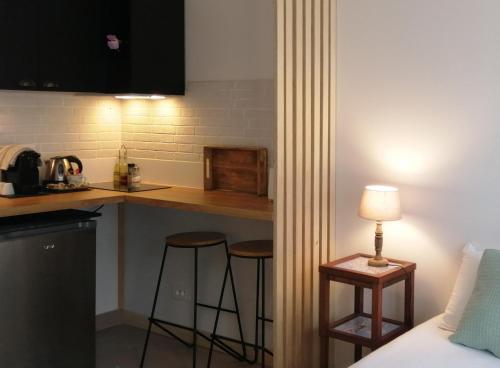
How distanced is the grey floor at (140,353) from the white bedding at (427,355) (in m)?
1.58

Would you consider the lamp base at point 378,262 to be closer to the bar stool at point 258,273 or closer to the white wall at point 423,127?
the white wall at point 423,127

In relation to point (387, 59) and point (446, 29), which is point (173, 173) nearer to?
point (387, 59)

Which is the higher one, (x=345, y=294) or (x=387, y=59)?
(x=387, y=59)

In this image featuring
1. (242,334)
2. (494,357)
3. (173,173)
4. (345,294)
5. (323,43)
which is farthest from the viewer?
(173,173)

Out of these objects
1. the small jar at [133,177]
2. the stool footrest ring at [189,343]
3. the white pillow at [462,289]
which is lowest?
the stool footrest ring at [189,343]

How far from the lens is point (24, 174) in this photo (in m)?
4.21

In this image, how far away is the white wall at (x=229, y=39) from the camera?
4.30 metres

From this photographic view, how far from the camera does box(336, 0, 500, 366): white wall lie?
3.38 meters

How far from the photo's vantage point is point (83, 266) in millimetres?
4020

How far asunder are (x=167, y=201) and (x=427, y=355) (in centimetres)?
189

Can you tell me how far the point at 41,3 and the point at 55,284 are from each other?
1.67 m

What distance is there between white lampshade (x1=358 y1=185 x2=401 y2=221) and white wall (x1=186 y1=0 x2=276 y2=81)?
118 cm

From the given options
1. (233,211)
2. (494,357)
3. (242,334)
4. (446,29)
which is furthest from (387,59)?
(242,334)

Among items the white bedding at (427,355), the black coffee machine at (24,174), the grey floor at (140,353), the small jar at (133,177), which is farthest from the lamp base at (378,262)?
the black coffee machine at (24,174)
